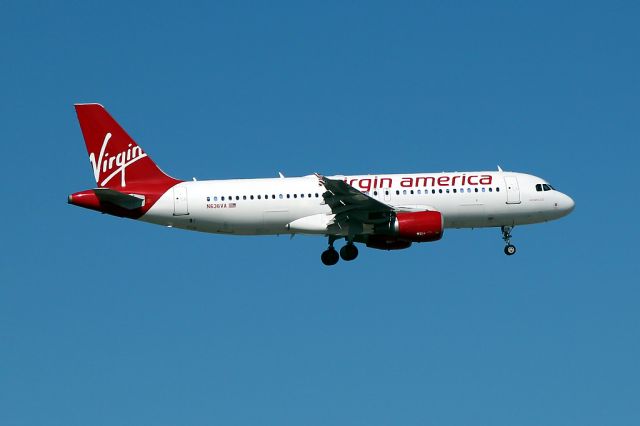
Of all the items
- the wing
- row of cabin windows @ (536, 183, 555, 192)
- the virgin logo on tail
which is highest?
the virgin logo on tail

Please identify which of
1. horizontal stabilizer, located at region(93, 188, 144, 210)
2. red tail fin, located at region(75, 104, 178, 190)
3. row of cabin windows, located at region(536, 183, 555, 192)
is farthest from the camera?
row of cabin windows, located at region(536, 183, 555, 192)

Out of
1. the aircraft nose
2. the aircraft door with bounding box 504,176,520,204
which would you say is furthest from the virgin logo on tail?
the aircraft nose

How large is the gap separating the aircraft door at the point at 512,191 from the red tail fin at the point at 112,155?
20762mm

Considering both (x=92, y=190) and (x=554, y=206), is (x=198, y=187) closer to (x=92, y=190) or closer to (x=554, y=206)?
(x=92, y=190)

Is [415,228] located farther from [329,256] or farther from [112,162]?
[112,162]

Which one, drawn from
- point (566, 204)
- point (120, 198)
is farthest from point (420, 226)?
point (120, 198)

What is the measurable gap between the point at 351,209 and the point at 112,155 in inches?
617

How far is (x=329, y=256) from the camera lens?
75.3m

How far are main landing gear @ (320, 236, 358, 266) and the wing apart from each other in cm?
133

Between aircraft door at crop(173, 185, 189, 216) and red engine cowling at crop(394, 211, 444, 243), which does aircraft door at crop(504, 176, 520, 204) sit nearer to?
red engine cowling at crop(394, 211, 444, 243)

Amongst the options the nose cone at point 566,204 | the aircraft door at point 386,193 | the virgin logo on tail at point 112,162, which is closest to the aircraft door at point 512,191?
the nose cone at point 566,204

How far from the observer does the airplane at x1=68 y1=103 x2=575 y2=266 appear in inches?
2825

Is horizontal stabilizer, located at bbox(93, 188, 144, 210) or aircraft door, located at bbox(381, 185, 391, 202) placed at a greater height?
aircraft door, located at bbox(381, 185, 391, 202)

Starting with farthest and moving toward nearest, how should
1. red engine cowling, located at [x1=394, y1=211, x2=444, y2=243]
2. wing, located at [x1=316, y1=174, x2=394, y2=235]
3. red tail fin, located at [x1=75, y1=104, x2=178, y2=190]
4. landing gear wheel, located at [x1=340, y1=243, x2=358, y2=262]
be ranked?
red tail fin, located at [x1=75, y1=104, x2=178, y2=190] → landing gear wheel, located at [x1=340, y1=243, x2=358, y2=262] → red engine cowling, located at [x1=394, y1=211, x2=444, y2=243] → wing, located at [x1=316, y1=174, x2=394, y2=235]
